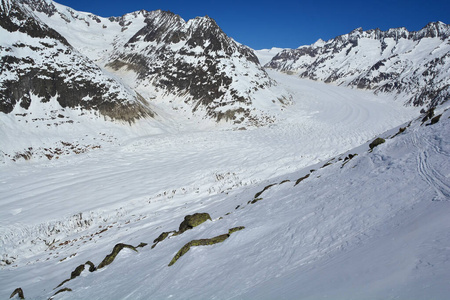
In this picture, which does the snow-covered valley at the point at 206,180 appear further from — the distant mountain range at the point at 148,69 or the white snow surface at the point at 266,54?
the white snow surface at the point at 266,54

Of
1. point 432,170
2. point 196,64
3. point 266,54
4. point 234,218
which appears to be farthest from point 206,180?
point 266,54

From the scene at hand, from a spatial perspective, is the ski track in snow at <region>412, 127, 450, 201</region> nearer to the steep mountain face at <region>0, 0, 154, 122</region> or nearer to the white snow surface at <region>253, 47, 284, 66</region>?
the steep mountain face at <region>0, 0, 154, 122</region>

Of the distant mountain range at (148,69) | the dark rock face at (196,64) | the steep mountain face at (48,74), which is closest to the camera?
the steep mountain face at (48,74)

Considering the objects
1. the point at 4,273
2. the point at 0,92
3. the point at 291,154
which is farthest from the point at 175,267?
the point at 0,92

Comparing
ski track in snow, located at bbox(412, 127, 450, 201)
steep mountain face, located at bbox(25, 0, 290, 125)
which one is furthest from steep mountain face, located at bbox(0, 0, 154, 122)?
ski track in snow, located at bbox(412, 127, 450, 201)

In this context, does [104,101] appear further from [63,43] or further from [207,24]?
[207,24]

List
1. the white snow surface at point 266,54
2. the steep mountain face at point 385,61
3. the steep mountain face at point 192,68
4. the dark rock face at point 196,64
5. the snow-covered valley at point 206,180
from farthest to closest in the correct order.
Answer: the white snow surface at point 266,54 < the steep mountain face at point 385,61 < the dark rock face at point 196,64 < the steep mountain face at point 192,68 < the snow-covered valley at point 206,180

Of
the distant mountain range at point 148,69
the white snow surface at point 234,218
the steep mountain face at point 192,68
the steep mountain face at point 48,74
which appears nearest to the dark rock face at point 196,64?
the steep mountain face at point 192,68
